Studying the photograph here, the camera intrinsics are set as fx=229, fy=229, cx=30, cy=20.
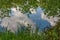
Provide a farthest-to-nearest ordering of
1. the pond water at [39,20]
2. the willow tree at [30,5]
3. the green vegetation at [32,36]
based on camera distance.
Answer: the willow tree at [30,5], the pond water at [39,20], the green vegetation at [32,36]

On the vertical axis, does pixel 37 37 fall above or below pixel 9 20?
below

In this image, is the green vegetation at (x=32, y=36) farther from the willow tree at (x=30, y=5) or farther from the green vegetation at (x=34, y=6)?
the willow tree at (x=30, y=5)

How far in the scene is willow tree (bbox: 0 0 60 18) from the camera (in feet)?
12.2

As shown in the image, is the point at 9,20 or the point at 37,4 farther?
the point at 37,4

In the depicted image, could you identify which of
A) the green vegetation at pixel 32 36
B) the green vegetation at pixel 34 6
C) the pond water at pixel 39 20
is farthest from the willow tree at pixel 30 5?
the green vegetation at pixel 32 36

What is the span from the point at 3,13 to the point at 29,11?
0.42 metres

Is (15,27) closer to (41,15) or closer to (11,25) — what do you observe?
(11,25)

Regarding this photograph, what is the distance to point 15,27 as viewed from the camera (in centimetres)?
351

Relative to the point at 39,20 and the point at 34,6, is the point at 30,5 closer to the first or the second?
the point at 34,6

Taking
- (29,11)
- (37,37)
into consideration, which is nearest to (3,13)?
(29,11)

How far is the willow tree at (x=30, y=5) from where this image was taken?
373 centimetres

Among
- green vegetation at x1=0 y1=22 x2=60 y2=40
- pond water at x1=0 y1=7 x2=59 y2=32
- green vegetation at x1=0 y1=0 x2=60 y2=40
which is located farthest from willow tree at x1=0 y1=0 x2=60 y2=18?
green vegetation at x1=0 y1=22 x2=60 y2=40

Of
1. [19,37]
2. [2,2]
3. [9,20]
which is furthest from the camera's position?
[2,2]

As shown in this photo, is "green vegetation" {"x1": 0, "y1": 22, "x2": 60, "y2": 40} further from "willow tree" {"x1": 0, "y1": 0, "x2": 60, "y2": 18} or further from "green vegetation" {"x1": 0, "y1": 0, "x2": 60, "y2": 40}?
"willow tree" {"x1": 0, "y1": 0, "x2": 60, "y2": 18}
